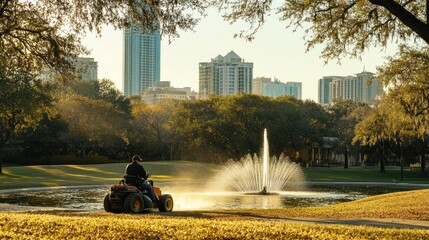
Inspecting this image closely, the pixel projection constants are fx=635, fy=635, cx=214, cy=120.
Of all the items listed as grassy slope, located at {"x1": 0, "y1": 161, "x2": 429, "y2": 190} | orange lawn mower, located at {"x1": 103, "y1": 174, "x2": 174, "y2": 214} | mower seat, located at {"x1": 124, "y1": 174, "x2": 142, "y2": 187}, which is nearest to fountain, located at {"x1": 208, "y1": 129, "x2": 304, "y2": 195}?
grassy slope, located at {"x1": 0, "y1": 161, "x2": 429, "y2": 190}

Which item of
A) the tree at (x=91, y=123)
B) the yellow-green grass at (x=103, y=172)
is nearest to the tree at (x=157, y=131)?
the tree at (x=91, y=123)

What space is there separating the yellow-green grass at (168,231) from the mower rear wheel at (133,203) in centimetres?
543

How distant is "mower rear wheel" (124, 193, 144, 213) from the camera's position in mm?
17188

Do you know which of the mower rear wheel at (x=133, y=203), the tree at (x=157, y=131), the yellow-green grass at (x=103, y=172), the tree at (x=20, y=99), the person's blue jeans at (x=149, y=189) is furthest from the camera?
the tree at (x=157, y=131)

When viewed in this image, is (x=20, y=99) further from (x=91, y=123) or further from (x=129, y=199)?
(x=91, y=123)

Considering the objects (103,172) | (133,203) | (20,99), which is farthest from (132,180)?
(103,172)

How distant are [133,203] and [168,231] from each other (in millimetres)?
7127

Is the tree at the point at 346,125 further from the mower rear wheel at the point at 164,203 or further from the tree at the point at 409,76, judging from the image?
the mower rear wheel at the point at 164,203

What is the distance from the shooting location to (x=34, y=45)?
21.6m

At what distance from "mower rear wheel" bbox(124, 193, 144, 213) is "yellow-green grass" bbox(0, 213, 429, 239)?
17.8 ft

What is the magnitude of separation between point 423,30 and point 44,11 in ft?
38.1

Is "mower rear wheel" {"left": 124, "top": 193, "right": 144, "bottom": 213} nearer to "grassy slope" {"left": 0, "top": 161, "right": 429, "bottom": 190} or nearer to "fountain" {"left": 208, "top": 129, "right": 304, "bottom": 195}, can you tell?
"fountain" {"left": 208, "top": 129, "right": 304, "bottom": 195}

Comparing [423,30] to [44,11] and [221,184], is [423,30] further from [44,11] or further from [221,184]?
[221,184]

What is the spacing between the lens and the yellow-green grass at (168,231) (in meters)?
10.1
